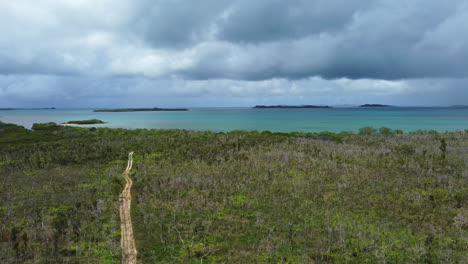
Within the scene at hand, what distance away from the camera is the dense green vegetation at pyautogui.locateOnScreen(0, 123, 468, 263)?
895 cm

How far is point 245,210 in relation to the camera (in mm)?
12273

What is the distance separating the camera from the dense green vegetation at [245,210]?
8.95m

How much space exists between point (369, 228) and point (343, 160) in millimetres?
11419

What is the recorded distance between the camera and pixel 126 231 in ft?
33.9

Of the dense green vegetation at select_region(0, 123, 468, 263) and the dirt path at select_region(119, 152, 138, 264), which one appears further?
the dense green vegetation at select_region(0, 123, 468, 263)

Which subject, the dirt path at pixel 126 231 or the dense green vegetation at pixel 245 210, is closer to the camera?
the dirt path at pixel 126 231

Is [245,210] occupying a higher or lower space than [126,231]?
higher

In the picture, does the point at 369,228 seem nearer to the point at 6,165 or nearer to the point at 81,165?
the point at 81,165

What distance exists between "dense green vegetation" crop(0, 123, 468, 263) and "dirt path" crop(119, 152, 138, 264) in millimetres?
238

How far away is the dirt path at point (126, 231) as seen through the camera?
866 cm

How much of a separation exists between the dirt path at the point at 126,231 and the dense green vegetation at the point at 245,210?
0.24 meters

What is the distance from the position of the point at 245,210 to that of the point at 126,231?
492cm

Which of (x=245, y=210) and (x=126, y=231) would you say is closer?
(x=126, y=231)

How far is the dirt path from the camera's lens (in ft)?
28.4
